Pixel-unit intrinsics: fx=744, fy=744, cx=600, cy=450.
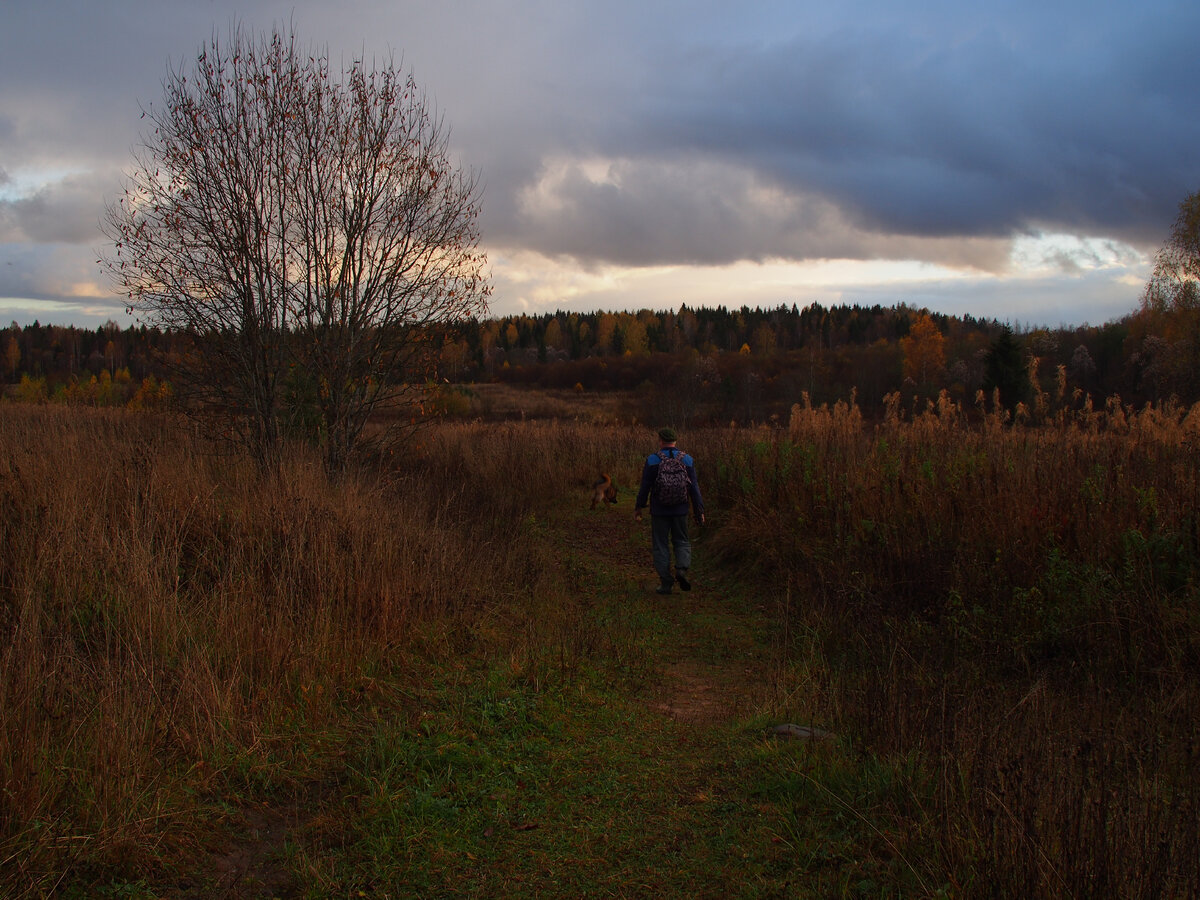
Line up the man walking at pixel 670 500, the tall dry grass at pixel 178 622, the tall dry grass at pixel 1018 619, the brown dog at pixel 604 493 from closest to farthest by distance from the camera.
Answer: the tall dry grass at pixel 1018 619
the tall dry grass at pixel 178 622
the man walking at pixel 670 500
the brown dog at pixel 604 493

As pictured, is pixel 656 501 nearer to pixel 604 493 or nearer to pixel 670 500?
pixel 670 500

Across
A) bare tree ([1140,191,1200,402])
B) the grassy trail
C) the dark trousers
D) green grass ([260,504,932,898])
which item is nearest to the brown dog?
the dark trousers

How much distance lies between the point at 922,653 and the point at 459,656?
11.3 ft

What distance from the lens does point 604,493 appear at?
14047 millimetres

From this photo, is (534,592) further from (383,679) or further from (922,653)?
(922,653)

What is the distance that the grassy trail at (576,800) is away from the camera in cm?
306

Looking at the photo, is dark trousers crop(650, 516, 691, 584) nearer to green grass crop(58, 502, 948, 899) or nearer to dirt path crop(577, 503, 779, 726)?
dirt path crop(577, 503, 779, 726)

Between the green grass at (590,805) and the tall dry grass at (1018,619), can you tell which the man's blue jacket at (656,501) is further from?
the green grass at (590,805)

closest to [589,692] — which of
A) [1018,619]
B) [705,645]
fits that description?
[705,645]

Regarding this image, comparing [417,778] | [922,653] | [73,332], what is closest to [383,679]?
[417,778]

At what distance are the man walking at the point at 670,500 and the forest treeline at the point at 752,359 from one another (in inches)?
146

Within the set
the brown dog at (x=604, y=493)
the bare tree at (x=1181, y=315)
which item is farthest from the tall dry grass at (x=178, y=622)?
the bare tree at (x=1181, y=315)

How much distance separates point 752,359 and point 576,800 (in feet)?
229

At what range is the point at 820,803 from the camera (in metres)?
3.52
